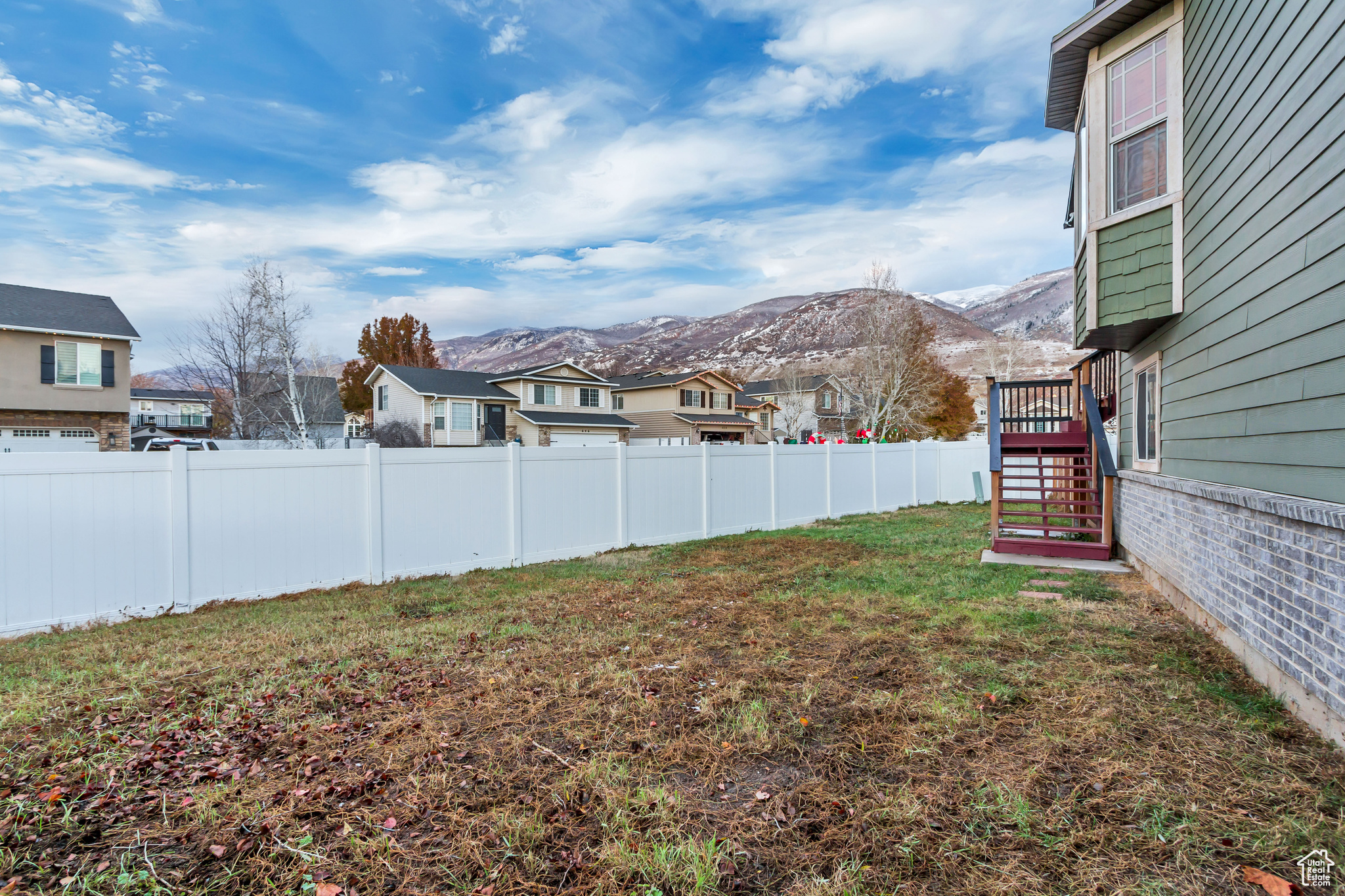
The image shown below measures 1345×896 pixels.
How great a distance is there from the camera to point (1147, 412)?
6.62m

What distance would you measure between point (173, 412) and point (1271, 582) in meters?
59.3

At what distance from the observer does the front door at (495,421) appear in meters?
28.7

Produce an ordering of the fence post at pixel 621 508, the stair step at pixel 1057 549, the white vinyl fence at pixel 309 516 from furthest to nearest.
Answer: the fence post at pixel 621 508, the stair step at pixel 1057 549, the white vinyl fence at pixel 309 516

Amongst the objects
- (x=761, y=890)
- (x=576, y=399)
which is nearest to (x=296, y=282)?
(x=576, y=399)

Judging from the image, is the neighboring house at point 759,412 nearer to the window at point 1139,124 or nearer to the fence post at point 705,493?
the fence post at point 705,493

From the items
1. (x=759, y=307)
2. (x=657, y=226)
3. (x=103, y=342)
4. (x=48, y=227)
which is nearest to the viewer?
(x=48, y=227)

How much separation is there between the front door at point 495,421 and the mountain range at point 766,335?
40353mm

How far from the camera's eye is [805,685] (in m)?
3.45

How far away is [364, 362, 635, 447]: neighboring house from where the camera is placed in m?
27.6

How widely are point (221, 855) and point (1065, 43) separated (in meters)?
8.62

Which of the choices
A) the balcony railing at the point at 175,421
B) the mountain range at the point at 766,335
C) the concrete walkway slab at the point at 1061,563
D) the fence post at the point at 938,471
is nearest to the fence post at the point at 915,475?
the fence post at the point at 938,471

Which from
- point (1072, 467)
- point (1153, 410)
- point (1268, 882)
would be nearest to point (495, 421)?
point (1072, 467)

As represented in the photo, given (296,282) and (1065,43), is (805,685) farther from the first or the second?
(296,282)

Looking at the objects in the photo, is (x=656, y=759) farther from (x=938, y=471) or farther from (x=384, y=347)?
(x=384, y=347)
